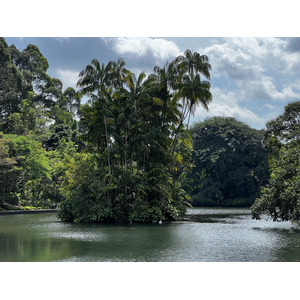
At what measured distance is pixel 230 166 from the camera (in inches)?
1983

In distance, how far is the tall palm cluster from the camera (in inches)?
908

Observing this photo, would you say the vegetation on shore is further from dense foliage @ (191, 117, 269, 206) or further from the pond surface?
dense foliage @ (191, 117, 269, 206)

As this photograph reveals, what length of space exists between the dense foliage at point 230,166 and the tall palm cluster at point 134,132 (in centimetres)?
2497

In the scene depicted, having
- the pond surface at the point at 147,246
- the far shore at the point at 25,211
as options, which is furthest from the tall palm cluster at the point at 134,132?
the far shore at the point at 25,211

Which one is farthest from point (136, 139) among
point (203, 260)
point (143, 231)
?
point (203, 260)

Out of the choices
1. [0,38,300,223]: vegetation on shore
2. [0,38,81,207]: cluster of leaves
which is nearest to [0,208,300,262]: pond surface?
[0,38,300,223]: vegetation on shore

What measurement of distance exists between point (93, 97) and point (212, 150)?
29.6 metres

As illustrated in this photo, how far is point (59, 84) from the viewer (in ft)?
211

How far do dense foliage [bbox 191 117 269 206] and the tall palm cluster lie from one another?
24968 mm

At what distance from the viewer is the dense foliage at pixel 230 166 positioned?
49.5m

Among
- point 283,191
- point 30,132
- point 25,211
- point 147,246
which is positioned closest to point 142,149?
point 283,191

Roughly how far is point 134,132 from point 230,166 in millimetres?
28465

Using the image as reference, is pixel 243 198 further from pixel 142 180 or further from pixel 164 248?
pixel 164 248

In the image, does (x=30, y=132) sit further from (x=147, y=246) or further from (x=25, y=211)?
(x=147, y=246)
